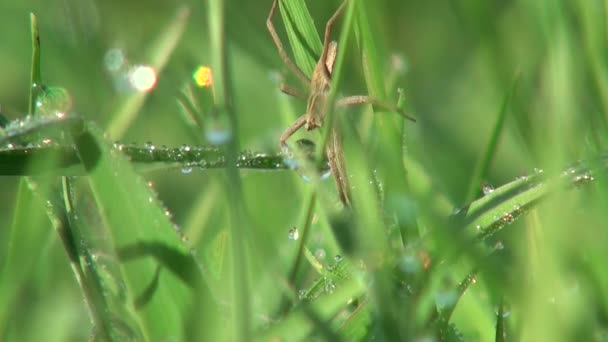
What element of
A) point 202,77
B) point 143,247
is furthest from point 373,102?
point 202,77

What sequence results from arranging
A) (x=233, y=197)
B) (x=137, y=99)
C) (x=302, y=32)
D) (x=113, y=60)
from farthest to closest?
(x=113, y=60) < (x=137, y=99) < (x=302, y=32) < (x=233, y=197)

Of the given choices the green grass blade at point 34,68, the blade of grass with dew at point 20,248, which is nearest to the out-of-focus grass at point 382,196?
the blade of grass with dew at point 20,248

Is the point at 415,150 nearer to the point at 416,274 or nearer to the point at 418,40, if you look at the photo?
the point at 416,274

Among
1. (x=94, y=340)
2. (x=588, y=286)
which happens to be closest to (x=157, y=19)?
(x=94, y=340)

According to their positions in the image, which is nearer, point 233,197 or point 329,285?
point 233,197

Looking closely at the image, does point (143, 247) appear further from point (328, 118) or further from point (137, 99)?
point (137, 99)

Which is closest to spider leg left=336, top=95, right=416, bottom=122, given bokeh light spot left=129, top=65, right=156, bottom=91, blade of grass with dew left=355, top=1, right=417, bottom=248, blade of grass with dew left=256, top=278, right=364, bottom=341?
blade of grass with dew left=355, top=1, right=417, bottom=248

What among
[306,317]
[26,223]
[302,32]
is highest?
[302,32]
